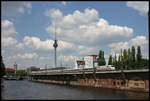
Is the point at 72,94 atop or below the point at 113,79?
below

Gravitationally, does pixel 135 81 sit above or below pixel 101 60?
below

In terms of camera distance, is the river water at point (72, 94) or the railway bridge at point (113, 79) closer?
the river water at point (72, 94)

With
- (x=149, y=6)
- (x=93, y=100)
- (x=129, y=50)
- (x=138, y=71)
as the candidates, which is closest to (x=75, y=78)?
(x=129, y=50)

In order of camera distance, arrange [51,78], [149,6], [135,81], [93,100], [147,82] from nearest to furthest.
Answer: [149,6] → [93,100] → [147,82] → [135,81] → [51,78]

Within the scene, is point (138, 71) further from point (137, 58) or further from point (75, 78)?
point (75, 78)

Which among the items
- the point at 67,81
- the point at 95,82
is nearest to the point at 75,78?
the point at 67,81

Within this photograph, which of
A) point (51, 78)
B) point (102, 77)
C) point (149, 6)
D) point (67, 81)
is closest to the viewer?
point (149, 6)

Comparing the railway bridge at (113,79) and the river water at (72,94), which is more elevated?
the railway bridge at (113,79)

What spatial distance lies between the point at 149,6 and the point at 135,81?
123ft

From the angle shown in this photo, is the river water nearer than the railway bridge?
Yes

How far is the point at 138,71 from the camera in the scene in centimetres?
7625

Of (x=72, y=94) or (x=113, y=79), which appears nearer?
(x=72, y=94)

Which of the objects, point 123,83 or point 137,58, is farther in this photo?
point 137,58

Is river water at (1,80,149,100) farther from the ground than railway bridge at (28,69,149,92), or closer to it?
closer to it
